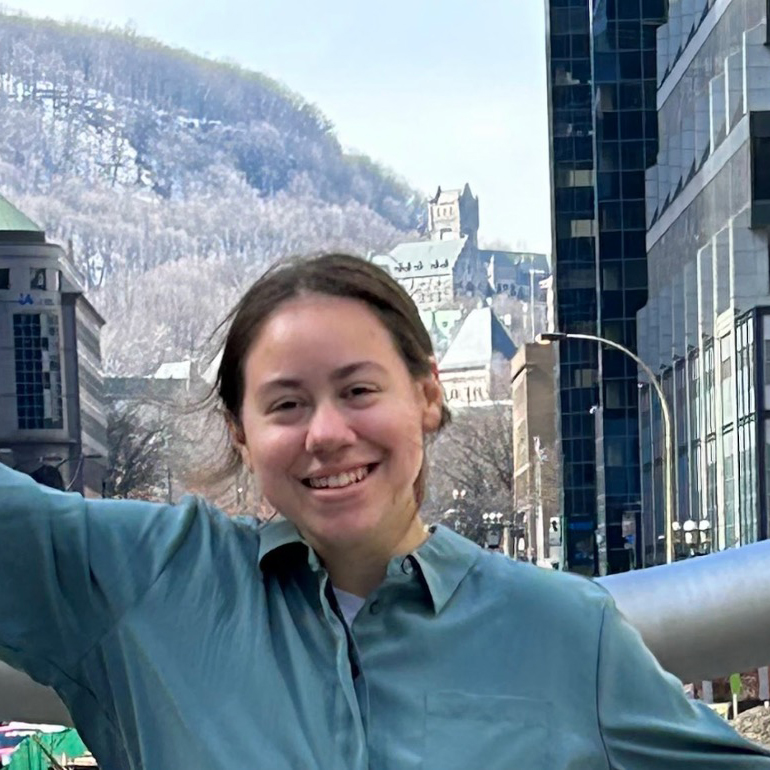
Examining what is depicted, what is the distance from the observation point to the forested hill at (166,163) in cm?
8894

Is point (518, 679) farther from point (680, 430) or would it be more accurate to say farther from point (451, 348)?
point (451, 348)

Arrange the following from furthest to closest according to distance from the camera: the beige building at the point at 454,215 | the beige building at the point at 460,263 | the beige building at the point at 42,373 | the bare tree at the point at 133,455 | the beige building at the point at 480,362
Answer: the beige building at the point at 454,215
the beige building at the point at 460,263
the beige building at the point at 480,362
the bare tree at the point at 133,455
the beige building at the point at 42,373

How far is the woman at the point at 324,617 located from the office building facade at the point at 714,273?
965 inches

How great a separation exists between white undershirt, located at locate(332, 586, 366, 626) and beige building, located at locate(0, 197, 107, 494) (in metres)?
57.3

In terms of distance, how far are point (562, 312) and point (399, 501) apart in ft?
179

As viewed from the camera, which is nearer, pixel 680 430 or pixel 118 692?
pixel 118 692

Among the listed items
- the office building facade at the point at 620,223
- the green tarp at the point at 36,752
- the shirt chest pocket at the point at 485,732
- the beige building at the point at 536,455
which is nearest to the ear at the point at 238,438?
the shirt chest pocket at the point at 485,732

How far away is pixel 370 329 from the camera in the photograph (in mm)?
1054

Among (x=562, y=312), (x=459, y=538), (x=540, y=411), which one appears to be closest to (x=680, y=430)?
(x=562, y=312)

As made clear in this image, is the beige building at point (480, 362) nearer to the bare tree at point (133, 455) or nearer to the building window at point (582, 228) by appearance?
the bare tree at point (133, 455)

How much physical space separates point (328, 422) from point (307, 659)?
0.14 metres

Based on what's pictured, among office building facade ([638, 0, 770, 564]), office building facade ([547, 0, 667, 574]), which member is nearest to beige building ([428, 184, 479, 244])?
office building facade ([547, 0, 667, 574])

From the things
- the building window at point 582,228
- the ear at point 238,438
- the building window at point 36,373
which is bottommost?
the ear at point 238,438

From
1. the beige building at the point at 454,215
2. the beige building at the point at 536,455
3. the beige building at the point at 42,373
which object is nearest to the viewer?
the beige building at the point at 42,373
